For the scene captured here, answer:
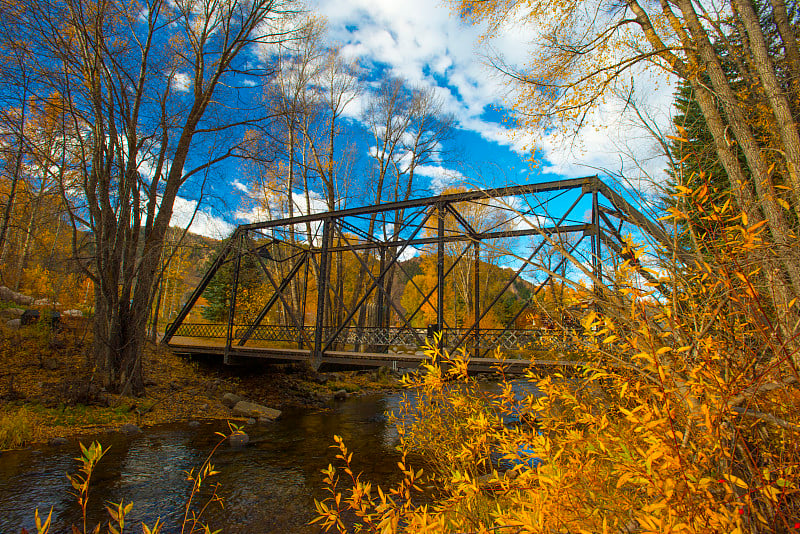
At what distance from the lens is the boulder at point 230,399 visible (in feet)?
40.8

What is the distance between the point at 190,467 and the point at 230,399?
5807 millimetres

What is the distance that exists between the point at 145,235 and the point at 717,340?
488 inches

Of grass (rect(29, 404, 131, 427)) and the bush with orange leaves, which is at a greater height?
the bush with orange leaves

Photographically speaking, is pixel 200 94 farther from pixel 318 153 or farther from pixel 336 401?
pixel 336 401

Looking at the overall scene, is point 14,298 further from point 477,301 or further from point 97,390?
point 477,301

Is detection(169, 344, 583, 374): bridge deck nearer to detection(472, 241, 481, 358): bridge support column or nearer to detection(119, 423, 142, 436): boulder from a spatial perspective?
detection(472, 241, 481, 358): bridge support column

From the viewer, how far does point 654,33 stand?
8.52m

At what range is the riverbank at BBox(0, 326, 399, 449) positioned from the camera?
8547mm

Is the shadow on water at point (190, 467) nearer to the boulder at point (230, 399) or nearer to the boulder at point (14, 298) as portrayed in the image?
the boulder at point (230, 399)

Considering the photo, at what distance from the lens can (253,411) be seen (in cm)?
1165

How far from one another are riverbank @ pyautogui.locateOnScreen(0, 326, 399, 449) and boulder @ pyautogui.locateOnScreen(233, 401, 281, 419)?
0.23m

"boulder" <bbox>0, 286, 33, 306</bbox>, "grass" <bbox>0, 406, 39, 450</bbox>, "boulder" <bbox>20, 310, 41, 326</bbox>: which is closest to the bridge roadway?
"boulder" <bbox>20, 310, 41, 326</bbox>

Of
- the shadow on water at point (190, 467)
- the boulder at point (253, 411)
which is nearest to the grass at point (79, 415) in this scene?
the shadow on water at point (190, 467)

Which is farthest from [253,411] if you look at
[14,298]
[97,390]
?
[14,298]
